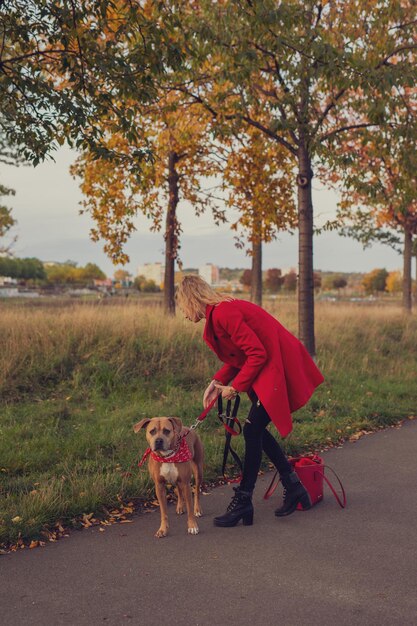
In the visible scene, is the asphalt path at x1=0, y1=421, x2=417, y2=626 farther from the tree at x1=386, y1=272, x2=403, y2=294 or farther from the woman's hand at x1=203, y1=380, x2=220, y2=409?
the tree at x1=386, y1=272, x2=403, y2=294

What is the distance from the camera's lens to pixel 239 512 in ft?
16.5

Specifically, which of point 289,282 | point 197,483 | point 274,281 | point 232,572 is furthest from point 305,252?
point 274,281

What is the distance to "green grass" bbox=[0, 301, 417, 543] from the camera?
18.6ft

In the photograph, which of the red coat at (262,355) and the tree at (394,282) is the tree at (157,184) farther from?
the tree at (394,282)

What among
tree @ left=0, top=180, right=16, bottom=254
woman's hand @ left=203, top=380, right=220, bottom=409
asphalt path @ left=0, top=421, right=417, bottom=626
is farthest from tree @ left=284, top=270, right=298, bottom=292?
asphalt path @ left=0, top=421, right=417, bottom=626

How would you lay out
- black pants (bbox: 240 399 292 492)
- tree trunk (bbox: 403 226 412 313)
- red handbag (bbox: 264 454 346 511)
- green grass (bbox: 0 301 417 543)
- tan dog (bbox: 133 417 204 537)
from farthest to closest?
1. tree trunk (bbox: 403 226 412 313)
2. green grass (bbox: 0 301 417 543)
3. red handbag (bbox: 264 454 346 511)
4. black pants (bbox: 240 399 292 492)
5. tan dog (bbox: 133 417 204 537)

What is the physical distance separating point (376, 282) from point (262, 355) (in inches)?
4570

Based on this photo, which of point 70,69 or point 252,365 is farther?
point 70,69

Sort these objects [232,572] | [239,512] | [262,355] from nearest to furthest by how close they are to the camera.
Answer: [232,572] < [262,355] < [239,512]

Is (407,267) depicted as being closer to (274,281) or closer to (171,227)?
(171,227)

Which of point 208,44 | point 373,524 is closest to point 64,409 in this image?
point 373,524

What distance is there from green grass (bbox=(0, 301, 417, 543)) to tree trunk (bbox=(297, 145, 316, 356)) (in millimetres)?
829

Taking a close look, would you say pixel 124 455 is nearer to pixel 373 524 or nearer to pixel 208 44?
pixel 373 524

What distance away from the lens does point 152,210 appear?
55.4ft
